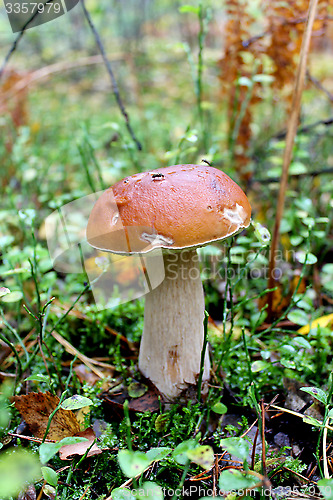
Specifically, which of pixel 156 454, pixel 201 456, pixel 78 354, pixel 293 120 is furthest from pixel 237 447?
pixel 293 120

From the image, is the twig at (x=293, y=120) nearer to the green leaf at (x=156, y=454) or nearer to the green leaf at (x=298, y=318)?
the green leaf at (x=298, y=318)

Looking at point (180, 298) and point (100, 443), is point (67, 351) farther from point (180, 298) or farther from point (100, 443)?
point (180, 298)

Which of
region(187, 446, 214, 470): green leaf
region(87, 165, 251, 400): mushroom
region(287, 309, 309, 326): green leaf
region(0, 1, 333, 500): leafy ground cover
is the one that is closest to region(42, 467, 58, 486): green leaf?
region(0, 1, 333, 500): leafy ground cover

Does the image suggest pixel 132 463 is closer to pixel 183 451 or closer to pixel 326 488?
pixel 183 451

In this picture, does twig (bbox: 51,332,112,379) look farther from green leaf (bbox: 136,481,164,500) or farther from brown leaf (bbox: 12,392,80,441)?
green leaf (bbox: 136,481,164,500)

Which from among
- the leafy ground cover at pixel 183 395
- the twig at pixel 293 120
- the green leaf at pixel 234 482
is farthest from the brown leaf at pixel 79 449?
the twig at pixel 293 120

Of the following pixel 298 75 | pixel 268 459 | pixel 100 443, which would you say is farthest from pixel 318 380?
pixel 298 75
